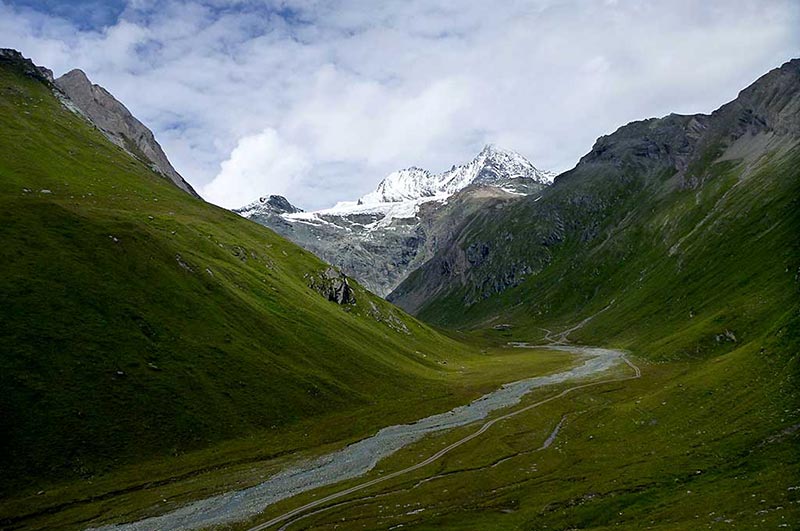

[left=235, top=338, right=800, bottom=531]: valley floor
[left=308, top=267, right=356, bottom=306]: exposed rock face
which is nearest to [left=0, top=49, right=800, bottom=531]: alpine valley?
[left=235, top=338, right=800, bottom=531]: valley floor

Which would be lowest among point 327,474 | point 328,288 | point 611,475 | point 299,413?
point 611,475

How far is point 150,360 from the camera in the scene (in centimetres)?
9331

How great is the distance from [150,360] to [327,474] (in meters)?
37.7

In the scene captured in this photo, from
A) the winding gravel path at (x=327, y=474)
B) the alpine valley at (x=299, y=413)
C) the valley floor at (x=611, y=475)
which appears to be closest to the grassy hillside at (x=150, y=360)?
the alpine valley at (x=299, y=413)

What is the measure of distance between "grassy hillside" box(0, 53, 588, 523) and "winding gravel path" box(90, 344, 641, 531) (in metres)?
6.56

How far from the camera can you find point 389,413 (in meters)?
111

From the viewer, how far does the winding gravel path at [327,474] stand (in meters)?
60.2

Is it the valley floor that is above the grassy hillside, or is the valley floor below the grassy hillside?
below

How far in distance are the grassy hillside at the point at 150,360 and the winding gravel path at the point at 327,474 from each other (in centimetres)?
656

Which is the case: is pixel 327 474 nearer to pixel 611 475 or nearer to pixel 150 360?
pixel 611 475

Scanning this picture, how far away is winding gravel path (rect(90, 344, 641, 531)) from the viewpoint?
60.2 m

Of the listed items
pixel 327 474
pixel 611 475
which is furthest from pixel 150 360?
pixel 611 475

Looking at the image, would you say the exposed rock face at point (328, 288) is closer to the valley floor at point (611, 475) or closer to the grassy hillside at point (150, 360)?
the grassy hillside at point (150, 360)

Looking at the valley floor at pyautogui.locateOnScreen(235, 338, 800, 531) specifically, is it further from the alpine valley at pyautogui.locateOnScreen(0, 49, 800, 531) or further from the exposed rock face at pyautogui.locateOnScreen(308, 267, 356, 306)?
the exposed rock face at pyautogui.locateOnScreen(308, 267, 356, 306)
